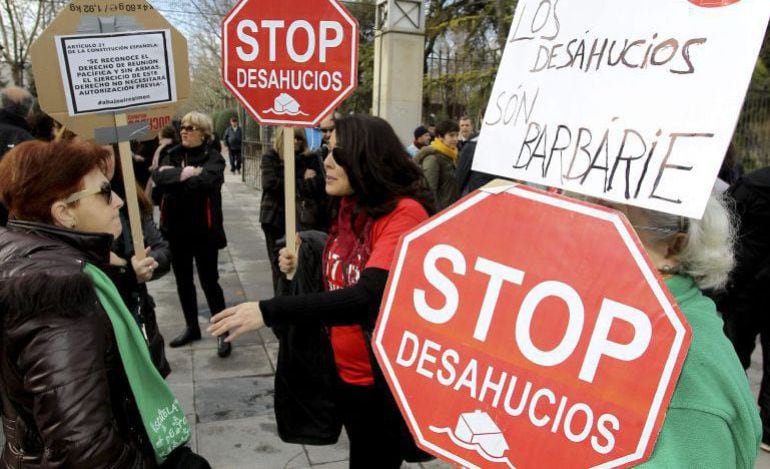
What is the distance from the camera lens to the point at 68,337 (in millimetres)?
1475

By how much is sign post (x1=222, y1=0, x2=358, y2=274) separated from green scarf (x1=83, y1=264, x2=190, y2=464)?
1016 mm

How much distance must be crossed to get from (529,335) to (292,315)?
105cm

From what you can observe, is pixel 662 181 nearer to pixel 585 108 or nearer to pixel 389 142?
pixel 585 108

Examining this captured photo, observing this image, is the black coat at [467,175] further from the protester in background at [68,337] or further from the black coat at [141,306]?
the protester in background at [68,337]

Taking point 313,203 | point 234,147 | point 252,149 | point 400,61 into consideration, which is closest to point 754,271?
point 313,203

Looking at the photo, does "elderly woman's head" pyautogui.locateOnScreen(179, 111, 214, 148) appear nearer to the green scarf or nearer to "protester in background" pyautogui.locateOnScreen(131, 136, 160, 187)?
"protester in background" pyautogui.locateOnScreen(131, 136, 160, 187)

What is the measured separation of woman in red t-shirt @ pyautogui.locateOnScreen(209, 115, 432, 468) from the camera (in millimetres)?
2188

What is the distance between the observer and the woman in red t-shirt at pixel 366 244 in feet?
7.18

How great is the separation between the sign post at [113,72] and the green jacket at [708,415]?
6.71 ft

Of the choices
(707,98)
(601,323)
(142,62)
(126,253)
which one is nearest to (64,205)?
(142,62)

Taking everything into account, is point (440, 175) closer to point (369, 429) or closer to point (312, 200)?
point (312, 200)

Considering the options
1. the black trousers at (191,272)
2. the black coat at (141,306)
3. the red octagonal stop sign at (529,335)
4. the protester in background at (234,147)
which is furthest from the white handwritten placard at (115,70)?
Answer: the protester in background at (234,147)

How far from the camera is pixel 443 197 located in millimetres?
5832

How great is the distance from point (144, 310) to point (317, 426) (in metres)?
0.84
